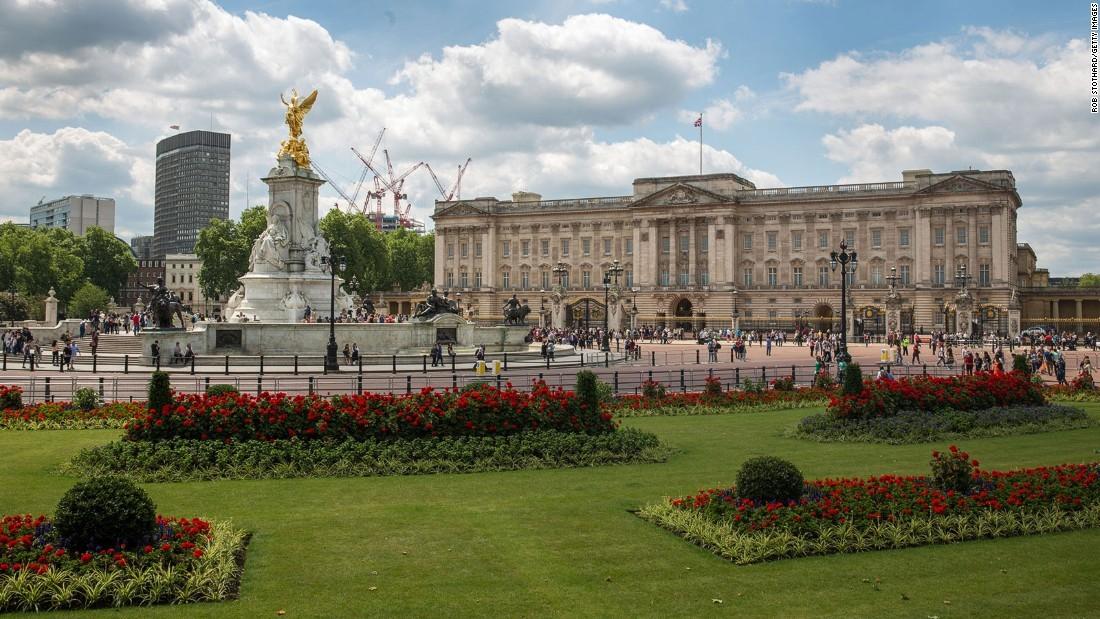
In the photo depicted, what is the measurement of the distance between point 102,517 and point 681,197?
332ft

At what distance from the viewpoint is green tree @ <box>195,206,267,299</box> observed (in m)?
95.2

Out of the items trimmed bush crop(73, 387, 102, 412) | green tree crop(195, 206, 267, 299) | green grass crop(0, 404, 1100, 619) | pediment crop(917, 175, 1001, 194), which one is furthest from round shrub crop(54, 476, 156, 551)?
pediment crop(917, 175, 1001, 194)

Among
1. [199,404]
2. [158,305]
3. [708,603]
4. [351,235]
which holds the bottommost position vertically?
[708,603]

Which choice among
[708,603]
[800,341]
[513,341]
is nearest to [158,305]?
[513,341]

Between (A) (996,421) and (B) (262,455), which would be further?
(A) (996,421)

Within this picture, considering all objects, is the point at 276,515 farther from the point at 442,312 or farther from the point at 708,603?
the point at 442,312

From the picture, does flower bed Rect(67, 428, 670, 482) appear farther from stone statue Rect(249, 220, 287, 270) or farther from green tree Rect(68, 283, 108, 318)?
green tree Rect(68, 283, 108, 318)

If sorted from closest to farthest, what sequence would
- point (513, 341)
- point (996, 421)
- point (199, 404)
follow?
point (199, 404), point (996, 421), point (513, 341)

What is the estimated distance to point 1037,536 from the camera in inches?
449

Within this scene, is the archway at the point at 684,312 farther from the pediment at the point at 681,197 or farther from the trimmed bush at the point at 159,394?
the trimmed bush at the point at 159,394

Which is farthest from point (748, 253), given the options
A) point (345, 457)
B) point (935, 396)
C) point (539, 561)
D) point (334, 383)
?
point (539, 561)

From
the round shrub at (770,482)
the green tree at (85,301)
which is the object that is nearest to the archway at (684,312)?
the green tree at (85,301)

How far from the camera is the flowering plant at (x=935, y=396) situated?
822 inches

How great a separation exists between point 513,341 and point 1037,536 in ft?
135
